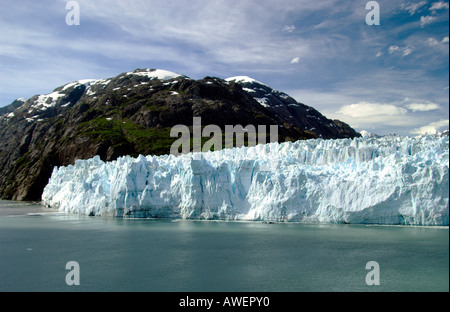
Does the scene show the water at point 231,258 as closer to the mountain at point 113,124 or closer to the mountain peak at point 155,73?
the mountain at point 113,124

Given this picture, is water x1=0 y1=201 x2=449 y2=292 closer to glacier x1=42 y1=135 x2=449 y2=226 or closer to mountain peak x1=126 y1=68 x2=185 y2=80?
glacier x1=42 y1=135 x2=449 y2=226

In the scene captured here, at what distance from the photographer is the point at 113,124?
217ft

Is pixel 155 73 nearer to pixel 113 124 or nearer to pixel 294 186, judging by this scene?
pixel 113 124

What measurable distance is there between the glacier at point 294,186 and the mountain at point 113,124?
31197 mm

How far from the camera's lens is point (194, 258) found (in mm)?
13641

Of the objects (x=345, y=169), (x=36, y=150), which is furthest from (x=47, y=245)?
(x=36, y=150)

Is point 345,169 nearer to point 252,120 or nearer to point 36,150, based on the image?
point 252,120

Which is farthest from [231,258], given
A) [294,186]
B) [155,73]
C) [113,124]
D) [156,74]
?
[155,73]

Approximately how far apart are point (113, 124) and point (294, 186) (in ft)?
170

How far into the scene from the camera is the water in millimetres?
10859

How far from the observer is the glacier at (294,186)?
58.0 ft

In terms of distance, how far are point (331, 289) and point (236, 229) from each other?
924 cm

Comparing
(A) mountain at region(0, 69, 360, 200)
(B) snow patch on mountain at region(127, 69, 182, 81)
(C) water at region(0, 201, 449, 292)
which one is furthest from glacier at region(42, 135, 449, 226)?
(B) snow patch on mountain at region(127, 69, 182, 81)

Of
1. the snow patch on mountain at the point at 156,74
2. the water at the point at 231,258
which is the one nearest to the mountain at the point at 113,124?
the snow patch on mountain at the point at 156,74
